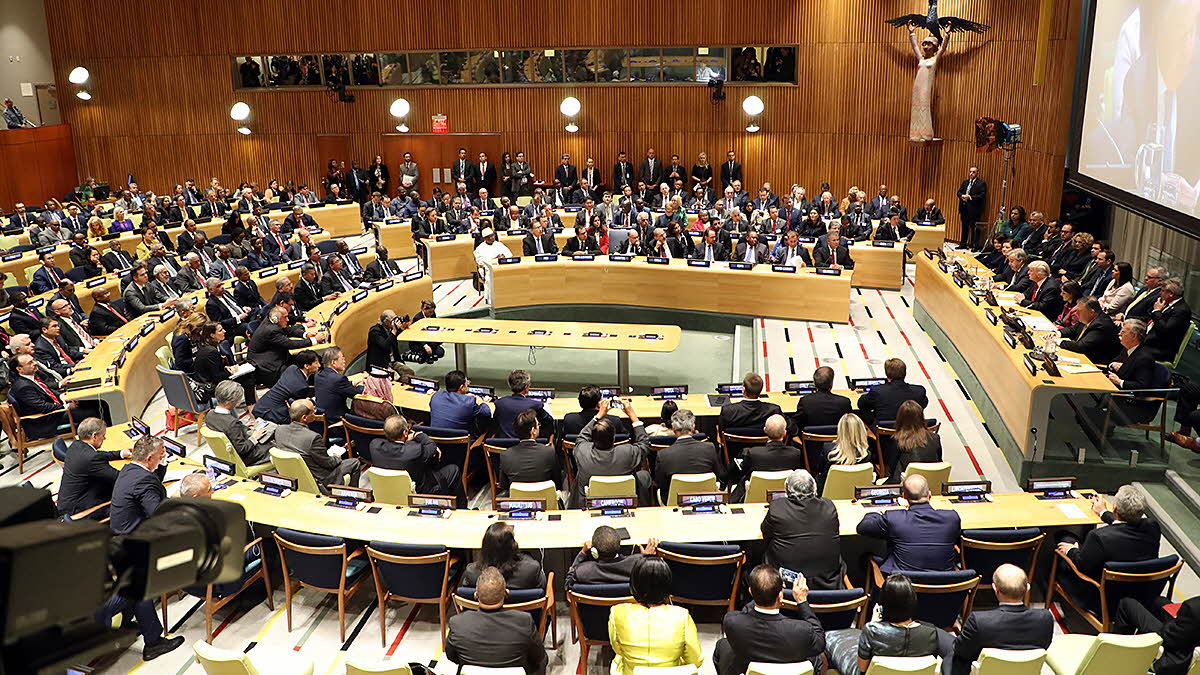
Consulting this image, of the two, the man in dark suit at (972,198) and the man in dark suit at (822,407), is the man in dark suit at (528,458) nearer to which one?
the man in dark suit at (822,407)

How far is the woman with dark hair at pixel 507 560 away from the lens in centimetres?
501

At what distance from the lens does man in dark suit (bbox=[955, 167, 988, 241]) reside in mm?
15641

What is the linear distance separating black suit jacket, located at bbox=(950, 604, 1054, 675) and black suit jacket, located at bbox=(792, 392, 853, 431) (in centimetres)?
293

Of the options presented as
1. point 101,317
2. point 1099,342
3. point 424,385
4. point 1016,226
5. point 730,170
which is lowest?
point 424,385

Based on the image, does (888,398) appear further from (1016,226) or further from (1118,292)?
(1016,226)

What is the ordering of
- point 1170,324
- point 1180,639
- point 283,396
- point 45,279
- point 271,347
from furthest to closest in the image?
point 45,279
point 271,347
point 1170,324
point 283,396
point 1180,639

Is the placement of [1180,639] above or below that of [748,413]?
below

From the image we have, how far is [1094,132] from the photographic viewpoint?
1217 centimetres

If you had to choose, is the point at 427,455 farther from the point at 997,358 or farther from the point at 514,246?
the point at 514,246

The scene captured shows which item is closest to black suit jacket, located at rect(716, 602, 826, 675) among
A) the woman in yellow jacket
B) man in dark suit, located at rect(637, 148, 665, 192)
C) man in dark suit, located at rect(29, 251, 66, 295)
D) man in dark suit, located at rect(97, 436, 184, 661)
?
the woman in yellow jacket

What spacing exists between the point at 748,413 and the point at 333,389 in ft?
11.9

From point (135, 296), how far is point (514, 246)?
619 centimetres

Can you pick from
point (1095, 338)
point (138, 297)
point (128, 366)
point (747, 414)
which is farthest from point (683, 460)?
point (138, 297)

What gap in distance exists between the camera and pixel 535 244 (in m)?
14.5
